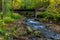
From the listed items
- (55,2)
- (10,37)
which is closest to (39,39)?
(10,37)

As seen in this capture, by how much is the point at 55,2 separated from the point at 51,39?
14.9 meters

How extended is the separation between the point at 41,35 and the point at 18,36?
75.3 inches

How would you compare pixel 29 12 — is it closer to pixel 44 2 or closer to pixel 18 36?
pixel 44 2

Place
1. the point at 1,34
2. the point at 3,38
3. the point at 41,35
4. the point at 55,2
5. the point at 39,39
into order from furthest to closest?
the point at 55,2 < the point at 41,35 < the point at 39,39 < the point at 1,34 < the point at 3,38

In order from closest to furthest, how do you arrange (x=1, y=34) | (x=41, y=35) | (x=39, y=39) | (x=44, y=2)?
(x=1, y=34)
(x=39, y=39)
(x=41, y=35)
(x=44, y=2)

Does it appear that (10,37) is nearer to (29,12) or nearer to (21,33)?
(21,33)

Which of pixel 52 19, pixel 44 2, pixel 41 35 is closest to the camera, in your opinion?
pixel 41 35

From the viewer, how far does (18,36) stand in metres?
11.0

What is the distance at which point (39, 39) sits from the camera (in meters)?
11.2

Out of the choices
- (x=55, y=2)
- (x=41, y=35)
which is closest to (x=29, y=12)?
(x=55, y=2)

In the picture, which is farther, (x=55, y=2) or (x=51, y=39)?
(x=55, y=2)

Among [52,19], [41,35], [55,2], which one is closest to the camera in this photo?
[41,35]

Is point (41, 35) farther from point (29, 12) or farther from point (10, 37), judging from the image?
point (29, 12)

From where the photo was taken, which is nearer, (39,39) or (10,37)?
(10,37)
